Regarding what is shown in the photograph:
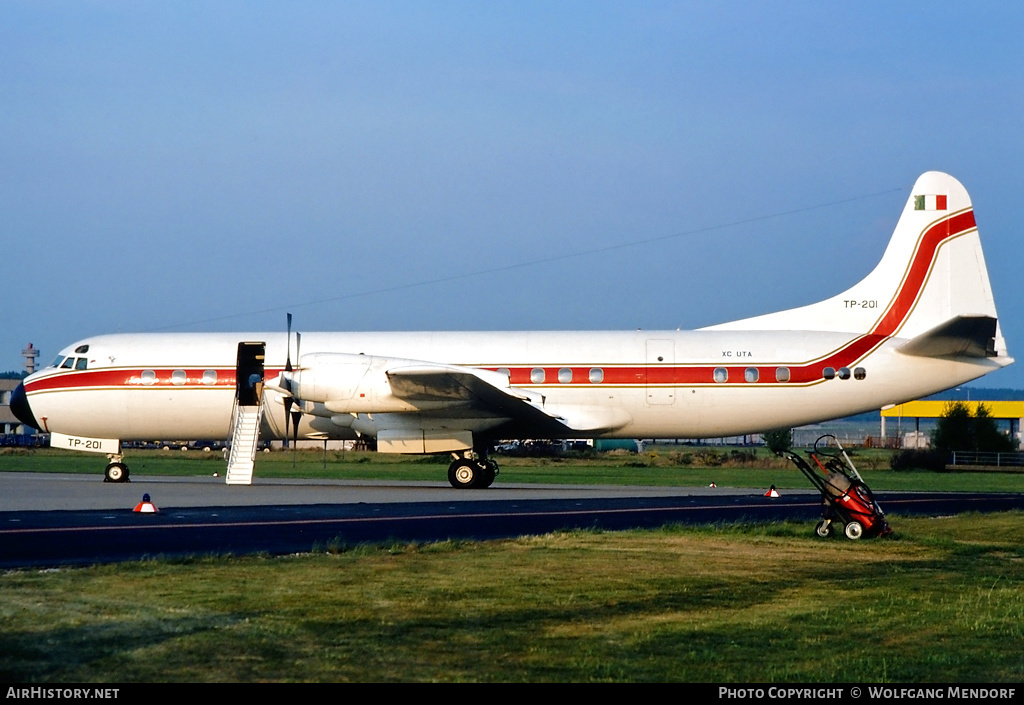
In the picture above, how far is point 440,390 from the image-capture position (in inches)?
1017

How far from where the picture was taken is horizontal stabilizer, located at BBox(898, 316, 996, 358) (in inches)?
981

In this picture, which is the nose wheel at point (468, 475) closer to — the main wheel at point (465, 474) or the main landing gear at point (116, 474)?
the main wheel at point (465, 474)

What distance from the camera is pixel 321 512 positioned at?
62.7 feet

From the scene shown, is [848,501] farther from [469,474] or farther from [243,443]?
[243,443]

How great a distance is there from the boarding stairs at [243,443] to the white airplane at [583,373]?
87 mm

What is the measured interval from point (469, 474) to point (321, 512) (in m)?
8.64

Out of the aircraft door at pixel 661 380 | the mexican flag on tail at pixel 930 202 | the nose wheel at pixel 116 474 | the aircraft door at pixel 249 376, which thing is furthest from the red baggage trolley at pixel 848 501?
the nose wheel at pixel 116 474

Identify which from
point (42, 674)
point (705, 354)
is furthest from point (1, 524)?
point (705, 354)

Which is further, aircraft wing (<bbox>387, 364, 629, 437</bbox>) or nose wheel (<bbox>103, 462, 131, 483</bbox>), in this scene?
nose wheel (<bbox>103, 462, 131, 483</bbox>)

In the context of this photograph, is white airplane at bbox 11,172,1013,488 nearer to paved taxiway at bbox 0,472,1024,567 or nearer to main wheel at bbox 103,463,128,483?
main wheel at bbox 103,463,128,483

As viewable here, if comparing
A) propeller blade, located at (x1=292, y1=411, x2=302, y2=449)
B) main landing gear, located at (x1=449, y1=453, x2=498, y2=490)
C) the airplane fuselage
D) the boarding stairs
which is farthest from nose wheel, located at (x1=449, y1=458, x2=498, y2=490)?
the boarding stairs

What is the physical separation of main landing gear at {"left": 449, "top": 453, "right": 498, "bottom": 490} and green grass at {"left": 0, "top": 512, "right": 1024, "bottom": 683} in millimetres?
13398

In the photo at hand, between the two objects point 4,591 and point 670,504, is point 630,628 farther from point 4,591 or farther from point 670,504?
point 670,504

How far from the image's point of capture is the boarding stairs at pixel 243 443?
26625 mm
